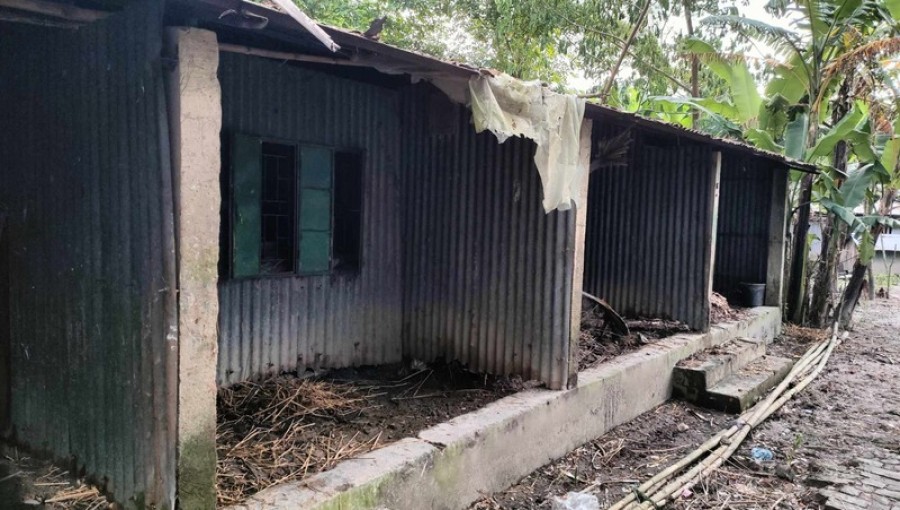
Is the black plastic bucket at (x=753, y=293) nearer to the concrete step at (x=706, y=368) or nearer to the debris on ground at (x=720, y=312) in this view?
the debris on ground at (x=720, y=312)

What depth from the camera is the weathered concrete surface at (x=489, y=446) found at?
11.6 ft

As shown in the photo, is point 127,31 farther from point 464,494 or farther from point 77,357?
point 464,494

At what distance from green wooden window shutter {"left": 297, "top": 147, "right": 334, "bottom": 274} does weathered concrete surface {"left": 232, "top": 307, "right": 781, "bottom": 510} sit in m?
1.99

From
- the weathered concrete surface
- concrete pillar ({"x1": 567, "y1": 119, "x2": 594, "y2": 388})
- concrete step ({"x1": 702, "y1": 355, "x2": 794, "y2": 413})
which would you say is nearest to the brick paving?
concrete step ({"x1": 702, "y1": 355, "x2": 794, "y2": 413})

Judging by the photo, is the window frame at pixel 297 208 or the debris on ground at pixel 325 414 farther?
the window frame at pixel 297 208

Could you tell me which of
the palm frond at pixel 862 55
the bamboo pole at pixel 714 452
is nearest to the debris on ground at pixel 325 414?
the bamboo pole at pixel 714 452

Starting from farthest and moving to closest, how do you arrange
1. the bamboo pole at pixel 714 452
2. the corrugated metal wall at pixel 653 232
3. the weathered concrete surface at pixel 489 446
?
the corrugated metal wall at pixel 653 232, the bamboo pole at pixel 714 452, the weathered concrete surface at pixel 489 446

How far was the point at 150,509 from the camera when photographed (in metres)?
3.12

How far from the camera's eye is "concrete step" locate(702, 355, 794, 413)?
6898 millimetres

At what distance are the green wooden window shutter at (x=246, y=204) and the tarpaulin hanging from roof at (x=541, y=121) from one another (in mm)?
1910

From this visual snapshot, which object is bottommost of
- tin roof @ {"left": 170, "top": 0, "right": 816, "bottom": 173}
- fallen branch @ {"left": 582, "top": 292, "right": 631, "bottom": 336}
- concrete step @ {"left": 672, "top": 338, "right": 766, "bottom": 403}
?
concrete step @ {"left": 672, "top": 338, "right": 766, "bottom": 403}

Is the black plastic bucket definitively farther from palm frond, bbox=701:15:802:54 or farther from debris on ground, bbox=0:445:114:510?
debris on ground, bbox=0:445:114:510

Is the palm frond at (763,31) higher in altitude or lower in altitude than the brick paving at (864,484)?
higher

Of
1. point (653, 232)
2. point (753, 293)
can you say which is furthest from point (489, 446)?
point (753, 293)
